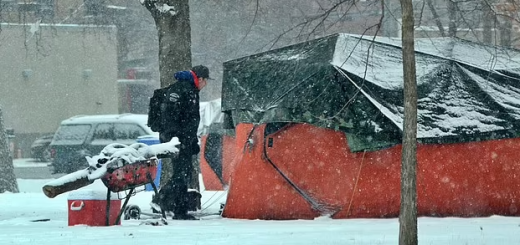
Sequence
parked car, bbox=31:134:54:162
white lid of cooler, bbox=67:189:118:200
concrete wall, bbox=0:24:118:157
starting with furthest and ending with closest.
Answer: concrete wall, bbox=0:24:118:157, parked car, bbox=31:134:54:162, white lid of cooler, bbox=67:189:118:200

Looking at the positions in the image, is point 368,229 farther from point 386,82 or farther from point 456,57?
point 456,57

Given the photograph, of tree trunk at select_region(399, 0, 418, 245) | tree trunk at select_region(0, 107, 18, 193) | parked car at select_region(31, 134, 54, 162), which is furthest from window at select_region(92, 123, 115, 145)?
tree trunk at select_region(399, 0, 418, 245)

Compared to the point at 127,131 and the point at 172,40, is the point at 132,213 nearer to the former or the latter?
the point at 172,40

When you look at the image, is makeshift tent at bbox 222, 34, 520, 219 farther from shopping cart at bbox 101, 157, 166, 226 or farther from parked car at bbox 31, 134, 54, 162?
parked car at bbox 31, 134, 54, 162

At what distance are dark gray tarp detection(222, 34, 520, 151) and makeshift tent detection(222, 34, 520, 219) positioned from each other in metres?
0.01

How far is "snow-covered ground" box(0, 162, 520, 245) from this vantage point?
27.9 ft

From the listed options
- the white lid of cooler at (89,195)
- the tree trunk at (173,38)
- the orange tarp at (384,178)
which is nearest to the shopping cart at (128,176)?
the white lid of cooler at (89,195)

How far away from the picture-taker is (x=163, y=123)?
10.9 m

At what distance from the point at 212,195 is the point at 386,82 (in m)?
4.93

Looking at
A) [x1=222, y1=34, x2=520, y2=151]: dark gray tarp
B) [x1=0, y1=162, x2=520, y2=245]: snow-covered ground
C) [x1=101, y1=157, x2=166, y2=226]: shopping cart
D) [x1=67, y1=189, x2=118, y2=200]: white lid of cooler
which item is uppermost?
[x1=222, y1=34, x2=520, y2=151]: dark gray tarp

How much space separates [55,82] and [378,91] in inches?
1047

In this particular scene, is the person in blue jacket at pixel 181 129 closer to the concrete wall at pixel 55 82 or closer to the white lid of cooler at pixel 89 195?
the white lid of cooler at pixel 89 195

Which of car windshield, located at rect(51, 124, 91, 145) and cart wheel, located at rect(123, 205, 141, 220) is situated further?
car windshield, located at rect(51, 124, 91, 145)

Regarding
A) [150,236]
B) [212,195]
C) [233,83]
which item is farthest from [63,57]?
[150,236]
